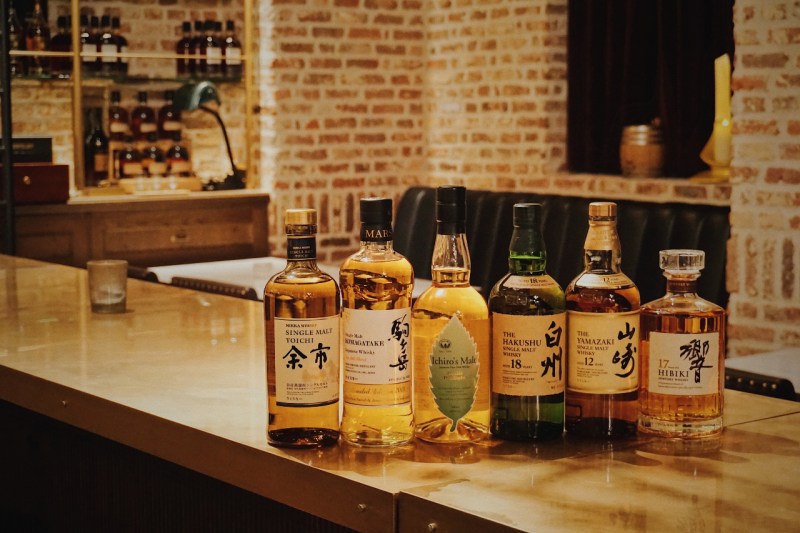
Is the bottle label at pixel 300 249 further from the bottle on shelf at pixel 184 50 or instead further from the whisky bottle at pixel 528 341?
the bottle on shelf at pixel 184 50

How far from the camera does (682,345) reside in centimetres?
126

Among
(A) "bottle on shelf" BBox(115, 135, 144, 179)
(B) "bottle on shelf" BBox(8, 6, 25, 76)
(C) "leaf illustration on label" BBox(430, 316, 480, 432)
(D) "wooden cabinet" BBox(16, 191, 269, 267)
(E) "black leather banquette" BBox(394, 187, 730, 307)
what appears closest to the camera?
(C) "leaf illustration on label" BBox(430, 316, 480, 432)

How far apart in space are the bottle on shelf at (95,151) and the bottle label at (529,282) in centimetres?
424

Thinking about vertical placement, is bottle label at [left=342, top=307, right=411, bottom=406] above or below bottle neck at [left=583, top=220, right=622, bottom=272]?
below

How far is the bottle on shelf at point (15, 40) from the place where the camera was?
5023 mm

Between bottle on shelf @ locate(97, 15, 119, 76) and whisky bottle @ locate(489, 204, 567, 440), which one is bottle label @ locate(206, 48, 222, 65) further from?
whisky bottle @ locate(489, 204, 567, 440)

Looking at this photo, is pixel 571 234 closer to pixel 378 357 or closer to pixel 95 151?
pixel 95 151

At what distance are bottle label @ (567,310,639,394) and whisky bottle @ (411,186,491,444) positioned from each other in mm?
98

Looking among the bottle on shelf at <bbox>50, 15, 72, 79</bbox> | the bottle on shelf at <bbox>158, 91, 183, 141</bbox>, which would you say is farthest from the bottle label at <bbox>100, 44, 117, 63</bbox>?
the bottle on shelf at <bbox>158, 91, 183, 141</bbox>

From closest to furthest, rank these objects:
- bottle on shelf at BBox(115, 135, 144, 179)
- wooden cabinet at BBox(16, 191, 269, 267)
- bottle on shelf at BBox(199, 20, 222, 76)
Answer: wooden cabinet at BBox(16, 191, 269, 267), bottle on shelf at BBox(115, 135, 144, 179), bottle on shelf at BBox(199, 20, 222, 76)

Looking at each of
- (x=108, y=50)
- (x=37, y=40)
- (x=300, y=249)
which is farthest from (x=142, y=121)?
(x=300, y=249)

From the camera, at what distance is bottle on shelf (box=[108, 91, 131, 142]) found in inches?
207

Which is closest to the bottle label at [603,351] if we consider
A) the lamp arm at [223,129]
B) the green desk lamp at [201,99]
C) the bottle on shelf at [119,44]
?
the green desk lamp at [201,99]

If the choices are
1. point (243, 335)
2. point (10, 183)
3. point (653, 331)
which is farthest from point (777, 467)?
point (10, 183)
